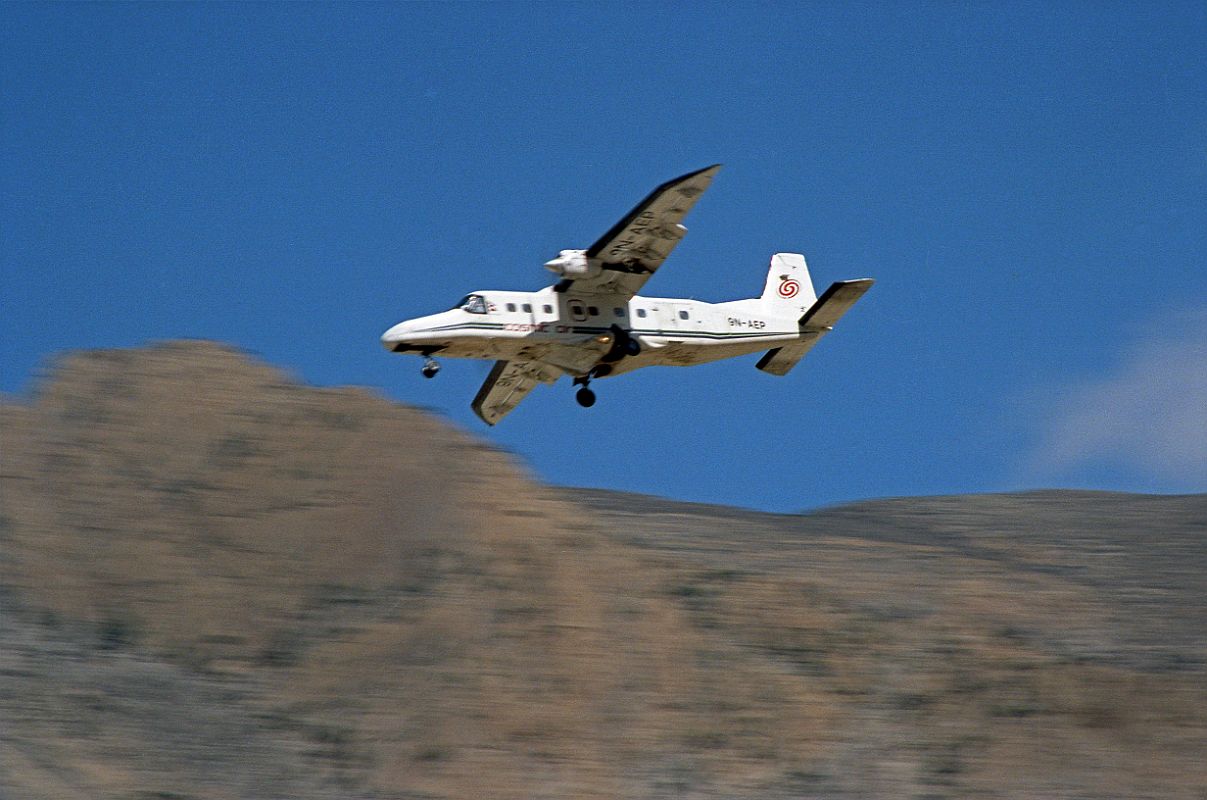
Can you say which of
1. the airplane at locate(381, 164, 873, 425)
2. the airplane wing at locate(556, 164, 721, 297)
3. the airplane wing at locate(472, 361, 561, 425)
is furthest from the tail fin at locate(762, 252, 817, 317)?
the airplane wing at locate(472, 361, 561, 425)

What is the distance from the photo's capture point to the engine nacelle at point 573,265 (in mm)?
36094

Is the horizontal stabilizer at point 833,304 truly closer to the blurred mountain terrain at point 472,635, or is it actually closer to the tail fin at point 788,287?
the tail fin at point 788,287

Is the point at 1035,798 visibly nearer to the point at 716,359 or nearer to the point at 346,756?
the point at 346,756

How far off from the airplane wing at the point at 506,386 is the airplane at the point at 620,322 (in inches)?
1.1

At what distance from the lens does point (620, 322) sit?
3781 centimetres

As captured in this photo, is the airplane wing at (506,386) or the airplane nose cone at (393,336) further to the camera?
the airplane wing at (506,386)

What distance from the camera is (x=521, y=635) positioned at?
30.4 metres

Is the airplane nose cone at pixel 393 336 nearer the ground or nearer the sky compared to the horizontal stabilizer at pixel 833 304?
nearer the ground

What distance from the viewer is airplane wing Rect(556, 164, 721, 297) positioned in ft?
113

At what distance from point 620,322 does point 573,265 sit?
2393 mm

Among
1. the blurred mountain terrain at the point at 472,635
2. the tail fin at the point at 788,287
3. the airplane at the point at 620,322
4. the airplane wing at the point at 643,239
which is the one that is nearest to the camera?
the blurred mountain terrain at the point at 472,635

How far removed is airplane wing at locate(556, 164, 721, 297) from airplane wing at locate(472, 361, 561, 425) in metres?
3.39

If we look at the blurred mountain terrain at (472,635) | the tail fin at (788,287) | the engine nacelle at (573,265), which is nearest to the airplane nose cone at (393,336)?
the blurred mountain terrain at (472,635)

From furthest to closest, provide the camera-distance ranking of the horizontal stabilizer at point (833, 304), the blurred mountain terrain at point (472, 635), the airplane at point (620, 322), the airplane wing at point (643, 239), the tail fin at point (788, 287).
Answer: the tail fin at point (788, 287) → the horizontal stabilizer at point (833, 304) → the airplane at point (620, 322) → the airplane wing at point (643, 239) → the blurred mountain terrain at point (472, 635)
